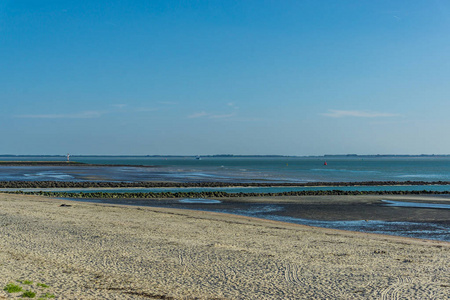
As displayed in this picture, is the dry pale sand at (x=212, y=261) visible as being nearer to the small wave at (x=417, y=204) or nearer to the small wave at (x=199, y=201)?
the small wave at (x=199, y=201)

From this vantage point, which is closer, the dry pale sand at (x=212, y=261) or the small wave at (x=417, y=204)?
the dry pale sand at (x=212, y=261)

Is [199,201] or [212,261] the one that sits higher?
[212,261]

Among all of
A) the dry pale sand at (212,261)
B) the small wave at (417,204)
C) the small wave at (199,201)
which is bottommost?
the small wave at (199,201)

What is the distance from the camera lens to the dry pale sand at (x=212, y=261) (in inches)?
411

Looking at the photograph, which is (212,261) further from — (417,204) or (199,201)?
(417,204)

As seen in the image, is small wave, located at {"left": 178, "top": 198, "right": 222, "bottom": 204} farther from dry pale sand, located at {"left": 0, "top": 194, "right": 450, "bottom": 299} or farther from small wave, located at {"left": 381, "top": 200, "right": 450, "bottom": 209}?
small wave, located at {"left": 381, "top": 200, "right": 450, "bottom": 209}

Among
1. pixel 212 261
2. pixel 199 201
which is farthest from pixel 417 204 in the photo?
pixel 212 261

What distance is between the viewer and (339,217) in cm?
2706

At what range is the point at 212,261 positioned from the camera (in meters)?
13.5

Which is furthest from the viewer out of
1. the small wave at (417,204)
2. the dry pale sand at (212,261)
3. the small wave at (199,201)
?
the small wave at (199,201)

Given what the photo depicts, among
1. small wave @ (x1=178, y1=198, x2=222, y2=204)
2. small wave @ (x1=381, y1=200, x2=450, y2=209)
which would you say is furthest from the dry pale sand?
small wave @ (x1=381, y1=200, x2=450, y2=209)

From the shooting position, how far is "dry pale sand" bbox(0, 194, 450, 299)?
1044 cm

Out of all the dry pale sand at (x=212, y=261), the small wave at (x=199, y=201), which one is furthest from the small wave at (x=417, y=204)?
the dry pale sand at (x=212, y=261)

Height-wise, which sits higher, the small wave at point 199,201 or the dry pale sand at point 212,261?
the dry pale sand at point 212,261
